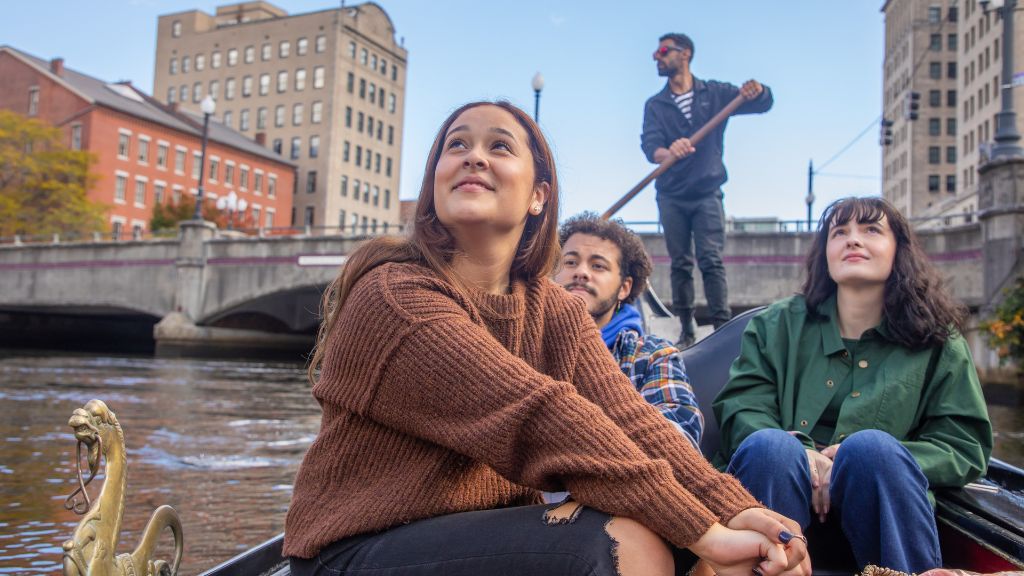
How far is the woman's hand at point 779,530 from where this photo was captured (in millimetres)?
1609

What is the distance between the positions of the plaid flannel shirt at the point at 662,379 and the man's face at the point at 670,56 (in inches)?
153

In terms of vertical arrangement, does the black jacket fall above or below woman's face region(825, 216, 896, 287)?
above

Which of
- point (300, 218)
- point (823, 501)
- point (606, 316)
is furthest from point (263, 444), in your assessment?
point (300, 218)

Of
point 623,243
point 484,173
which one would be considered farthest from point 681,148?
point 484,173

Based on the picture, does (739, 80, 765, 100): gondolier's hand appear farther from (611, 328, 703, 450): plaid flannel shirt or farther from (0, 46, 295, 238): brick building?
(0, 46, 295, 238): brick building

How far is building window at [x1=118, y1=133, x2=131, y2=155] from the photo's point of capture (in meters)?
49.5

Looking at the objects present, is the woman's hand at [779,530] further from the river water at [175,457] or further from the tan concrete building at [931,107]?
the tan concrete building at [931,107]

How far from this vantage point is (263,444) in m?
8.30

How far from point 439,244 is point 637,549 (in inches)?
32.8

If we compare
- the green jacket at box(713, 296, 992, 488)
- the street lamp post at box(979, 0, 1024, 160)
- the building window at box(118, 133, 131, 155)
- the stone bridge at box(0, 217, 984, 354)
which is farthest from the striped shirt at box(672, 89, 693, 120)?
the building window at box(118, 133, 131, 155)

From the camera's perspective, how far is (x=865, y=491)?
228 centimetres

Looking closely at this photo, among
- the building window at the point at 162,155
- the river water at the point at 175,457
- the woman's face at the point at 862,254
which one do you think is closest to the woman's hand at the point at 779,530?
the woman's face at the point at 862,254

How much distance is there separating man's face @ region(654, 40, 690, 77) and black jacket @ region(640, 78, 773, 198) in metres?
0.20

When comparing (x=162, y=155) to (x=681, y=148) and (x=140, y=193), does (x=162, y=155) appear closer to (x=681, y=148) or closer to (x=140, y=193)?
(x=140, y=193)
